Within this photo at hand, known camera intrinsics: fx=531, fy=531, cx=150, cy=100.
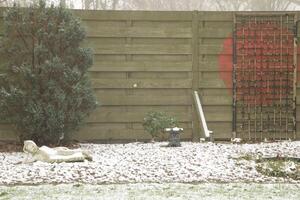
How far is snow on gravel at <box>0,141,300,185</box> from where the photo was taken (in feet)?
19.1

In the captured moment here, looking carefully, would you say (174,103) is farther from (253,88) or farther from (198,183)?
(198,183)

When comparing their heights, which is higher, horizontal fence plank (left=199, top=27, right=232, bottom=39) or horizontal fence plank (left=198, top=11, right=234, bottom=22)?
horizontal fence plank (left=198, top=11, right=234, bottom=22)

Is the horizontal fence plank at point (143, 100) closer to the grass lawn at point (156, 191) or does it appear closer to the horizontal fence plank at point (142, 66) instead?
the horizontal fence plank at point (142, 66)

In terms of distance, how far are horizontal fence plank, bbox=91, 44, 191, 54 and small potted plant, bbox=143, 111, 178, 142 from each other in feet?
3.69

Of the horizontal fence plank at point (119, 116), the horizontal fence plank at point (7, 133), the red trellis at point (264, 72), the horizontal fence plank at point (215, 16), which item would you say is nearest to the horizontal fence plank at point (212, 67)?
the red trellis at point (264, 72)

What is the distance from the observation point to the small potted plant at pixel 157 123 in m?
8.59

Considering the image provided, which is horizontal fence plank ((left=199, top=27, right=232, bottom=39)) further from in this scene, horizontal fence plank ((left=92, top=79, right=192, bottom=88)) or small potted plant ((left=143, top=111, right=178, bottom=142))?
small potted plant ((left=143, top=111, right=178, bottom=142))

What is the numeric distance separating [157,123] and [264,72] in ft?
7.07

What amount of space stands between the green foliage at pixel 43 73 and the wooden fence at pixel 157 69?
862 millimetres

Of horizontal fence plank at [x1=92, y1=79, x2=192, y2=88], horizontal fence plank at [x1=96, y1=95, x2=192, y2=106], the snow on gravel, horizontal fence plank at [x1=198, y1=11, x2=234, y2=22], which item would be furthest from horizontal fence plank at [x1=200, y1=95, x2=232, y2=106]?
the snow on gravel

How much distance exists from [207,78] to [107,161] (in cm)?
A: 322

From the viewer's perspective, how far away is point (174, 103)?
30.2 ft

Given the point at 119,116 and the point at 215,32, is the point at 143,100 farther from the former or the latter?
the point at 215,32

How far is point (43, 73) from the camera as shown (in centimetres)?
790
